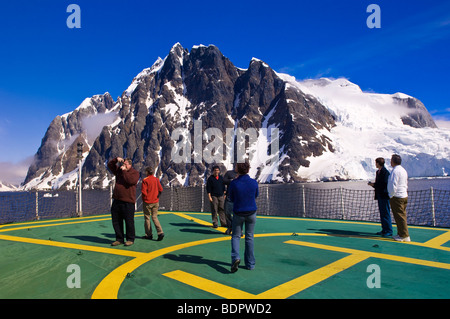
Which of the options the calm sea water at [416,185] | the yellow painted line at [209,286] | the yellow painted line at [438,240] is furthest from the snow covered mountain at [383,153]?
the yellow painted line at [209,286]

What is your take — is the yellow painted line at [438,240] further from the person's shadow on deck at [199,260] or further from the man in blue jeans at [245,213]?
the person's shadow on deck at [199,260]

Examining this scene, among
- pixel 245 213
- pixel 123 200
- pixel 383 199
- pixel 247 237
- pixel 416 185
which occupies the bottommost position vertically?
pixel 416 185

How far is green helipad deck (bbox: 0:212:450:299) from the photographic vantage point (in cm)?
402

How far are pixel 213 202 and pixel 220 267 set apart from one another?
4.21 m

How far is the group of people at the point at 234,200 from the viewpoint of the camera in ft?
17.1

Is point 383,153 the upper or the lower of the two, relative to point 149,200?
→ upper

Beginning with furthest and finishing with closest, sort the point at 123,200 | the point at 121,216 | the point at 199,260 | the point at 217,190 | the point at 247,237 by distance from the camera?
the point at 217,190 → the point at 121,216 → the point at 123,200 → the point at 199,260 → the point at 247,237

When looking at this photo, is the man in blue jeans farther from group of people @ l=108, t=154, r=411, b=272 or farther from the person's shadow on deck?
the person's shadow on deck

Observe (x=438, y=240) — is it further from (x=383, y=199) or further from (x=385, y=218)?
(x=383, y=199)

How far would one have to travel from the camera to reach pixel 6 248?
6.93m

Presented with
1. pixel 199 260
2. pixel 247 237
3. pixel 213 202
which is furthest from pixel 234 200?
pixel 213 202

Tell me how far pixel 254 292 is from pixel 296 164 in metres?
175

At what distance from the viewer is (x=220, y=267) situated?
521 cm
